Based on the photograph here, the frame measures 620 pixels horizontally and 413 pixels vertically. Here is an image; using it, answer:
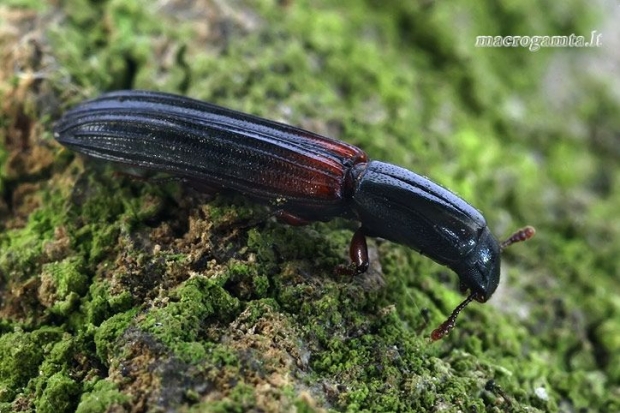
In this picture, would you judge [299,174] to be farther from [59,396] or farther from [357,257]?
[59,396]

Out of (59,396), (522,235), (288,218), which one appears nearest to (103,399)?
(59,396)

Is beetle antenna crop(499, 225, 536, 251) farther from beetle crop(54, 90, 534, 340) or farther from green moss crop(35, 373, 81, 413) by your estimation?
green moss crop(35, 373, 81, 413)

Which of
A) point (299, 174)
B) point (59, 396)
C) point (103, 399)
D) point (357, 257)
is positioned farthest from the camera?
point (299, 174)

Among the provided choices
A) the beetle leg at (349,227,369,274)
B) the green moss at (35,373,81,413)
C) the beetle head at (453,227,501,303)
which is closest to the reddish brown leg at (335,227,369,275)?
the beetle leg at (349,227,369,274)

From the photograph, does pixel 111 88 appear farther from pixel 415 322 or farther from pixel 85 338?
pixel 415 322

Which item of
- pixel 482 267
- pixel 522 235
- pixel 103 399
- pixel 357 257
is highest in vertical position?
pixel 522 235

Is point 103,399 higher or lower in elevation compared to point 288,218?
lower

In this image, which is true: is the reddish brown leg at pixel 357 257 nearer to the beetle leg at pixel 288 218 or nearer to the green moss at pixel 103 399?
Result: the beetle leg at pixel 288 218

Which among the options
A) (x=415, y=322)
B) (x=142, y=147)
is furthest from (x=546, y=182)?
(x=142, y=147)
